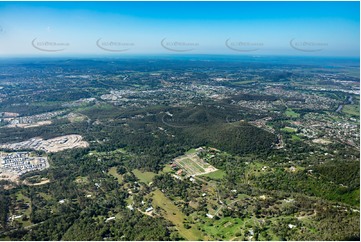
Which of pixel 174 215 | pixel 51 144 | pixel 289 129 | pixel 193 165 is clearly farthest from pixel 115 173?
pixel 289 129

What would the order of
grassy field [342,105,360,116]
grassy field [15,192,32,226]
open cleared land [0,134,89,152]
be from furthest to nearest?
1. grassy field [342,105,360,116]
2. open cleared land [0,134,89,152]
3. grassy field [15,192,32,226]

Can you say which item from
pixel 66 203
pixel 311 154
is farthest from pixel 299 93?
pixel 66 203

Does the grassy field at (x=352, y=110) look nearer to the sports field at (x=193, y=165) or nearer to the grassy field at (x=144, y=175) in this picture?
the sports field at (x=193, y=165)

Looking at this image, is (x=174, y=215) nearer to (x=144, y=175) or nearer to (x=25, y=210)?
(x=144, y=175)

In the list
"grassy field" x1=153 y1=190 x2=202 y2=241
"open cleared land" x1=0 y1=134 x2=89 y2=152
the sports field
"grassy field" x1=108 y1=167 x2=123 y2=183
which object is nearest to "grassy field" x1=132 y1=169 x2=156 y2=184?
"grassy field" x1=108 y1=167 x2=123 y2=183

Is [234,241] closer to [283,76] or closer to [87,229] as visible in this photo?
[87,229]

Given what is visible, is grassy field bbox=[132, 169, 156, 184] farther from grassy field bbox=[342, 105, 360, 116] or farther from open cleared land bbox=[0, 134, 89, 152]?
grassy field bbox=[342, 105, 360, 116]
